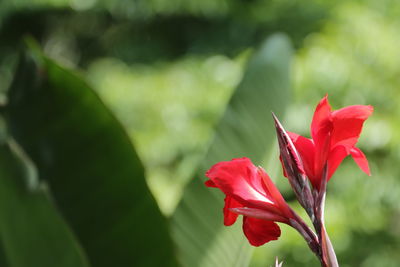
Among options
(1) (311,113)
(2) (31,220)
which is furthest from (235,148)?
(1) (311,113)

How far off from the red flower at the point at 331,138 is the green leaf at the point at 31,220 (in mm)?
243

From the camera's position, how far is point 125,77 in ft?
10.6

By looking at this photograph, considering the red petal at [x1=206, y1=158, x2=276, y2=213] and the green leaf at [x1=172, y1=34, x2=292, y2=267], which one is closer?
the red petal at [x1=206, y1=158, x2=276, y2=213]

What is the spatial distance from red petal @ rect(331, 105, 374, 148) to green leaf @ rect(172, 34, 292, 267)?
0.27 meters

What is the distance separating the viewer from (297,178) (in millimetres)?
507

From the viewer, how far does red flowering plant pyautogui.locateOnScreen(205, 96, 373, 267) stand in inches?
19.9

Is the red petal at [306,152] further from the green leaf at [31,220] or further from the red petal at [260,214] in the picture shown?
the green leaf at [31,220]

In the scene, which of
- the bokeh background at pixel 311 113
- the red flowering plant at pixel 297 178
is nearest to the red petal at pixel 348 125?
the red flowering plant at pixel 297 178

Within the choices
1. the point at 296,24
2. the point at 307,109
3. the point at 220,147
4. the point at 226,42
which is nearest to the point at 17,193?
the point at 220,147

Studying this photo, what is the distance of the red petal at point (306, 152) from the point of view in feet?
1.76

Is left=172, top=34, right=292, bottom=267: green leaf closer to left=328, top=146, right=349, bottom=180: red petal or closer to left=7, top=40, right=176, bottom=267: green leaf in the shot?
left=7, top=40, right=176, bottom=267: green leaf

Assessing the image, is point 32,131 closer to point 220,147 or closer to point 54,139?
point 54,139

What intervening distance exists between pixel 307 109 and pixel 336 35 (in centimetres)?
53

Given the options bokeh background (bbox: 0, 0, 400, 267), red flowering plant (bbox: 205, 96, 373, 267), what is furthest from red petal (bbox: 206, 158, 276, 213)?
bokeh background (bbox: 0, 0, 400, 267)
